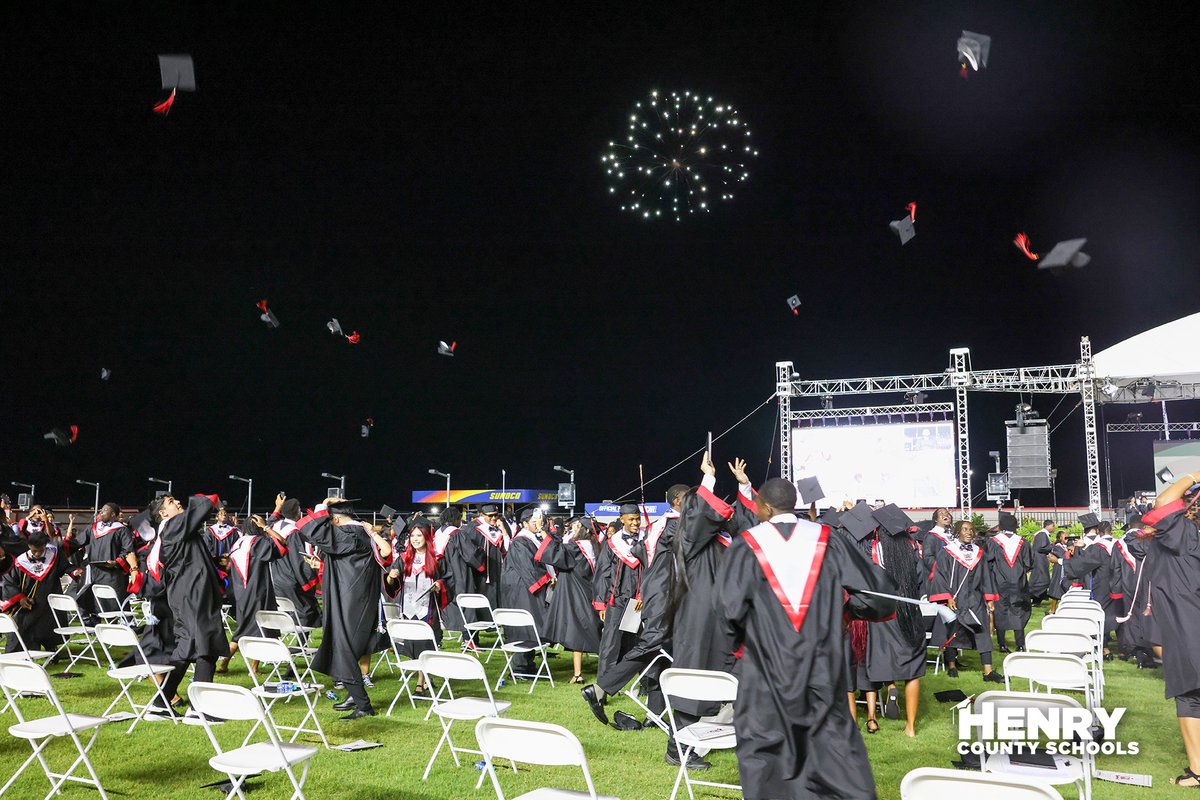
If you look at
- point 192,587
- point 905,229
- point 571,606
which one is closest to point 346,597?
point 192,587

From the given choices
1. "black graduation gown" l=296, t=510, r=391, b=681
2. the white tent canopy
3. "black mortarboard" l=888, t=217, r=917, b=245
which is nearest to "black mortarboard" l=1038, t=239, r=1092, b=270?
"black mortarboard" l=888, t=217, r=917, b=245

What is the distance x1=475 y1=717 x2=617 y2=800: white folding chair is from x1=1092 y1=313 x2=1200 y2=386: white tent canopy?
79.7 ft

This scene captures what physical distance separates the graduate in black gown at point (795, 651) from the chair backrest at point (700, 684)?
1.93ft

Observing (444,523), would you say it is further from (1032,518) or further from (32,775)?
(1032,518)

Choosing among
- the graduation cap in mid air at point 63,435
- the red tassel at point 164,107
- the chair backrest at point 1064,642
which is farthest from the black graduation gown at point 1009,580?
the graduation cap in mid air at point 63,435

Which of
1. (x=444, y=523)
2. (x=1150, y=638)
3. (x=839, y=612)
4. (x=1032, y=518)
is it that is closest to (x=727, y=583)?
(x=839, y=612)

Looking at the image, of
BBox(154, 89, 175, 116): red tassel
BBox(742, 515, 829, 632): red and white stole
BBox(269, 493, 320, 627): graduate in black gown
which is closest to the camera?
BBox(742, 515, 829, 632): red and white stole

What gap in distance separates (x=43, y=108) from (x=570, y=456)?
20.8 meters

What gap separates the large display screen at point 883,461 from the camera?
2389cm

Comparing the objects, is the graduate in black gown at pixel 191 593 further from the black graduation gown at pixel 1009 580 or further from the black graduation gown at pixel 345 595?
the black graduation gown at pixel 1009 580

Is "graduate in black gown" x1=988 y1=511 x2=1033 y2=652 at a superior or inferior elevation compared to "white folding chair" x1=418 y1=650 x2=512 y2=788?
superior

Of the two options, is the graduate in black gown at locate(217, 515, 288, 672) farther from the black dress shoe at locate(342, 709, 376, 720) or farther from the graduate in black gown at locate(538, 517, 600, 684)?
the graduate in black gown at locate(538, 517, 600, 684)

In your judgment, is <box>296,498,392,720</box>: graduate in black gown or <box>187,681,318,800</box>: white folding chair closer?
<box>187,681,318,800</box>: white folding chair

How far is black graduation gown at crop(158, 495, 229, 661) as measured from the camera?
6.77 metres
